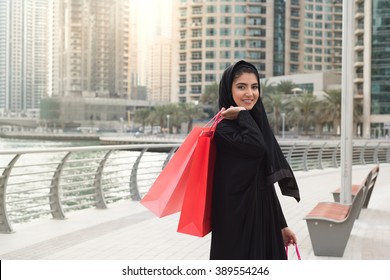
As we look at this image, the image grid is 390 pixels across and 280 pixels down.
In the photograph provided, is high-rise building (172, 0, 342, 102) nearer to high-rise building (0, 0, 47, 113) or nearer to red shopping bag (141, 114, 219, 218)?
high-rise building (0, 0, 47, 113)

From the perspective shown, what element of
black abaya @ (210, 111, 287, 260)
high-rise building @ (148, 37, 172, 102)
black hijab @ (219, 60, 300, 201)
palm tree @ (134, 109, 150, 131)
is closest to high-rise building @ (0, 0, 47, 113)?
high-rise building @ (148, 37, 172, 102)

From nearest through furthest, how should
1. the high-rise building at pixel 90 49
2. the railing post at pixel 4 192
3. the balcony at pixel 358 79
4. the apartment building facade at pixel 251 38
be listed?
the railing post at pixel 4 192 < the balcony at pixel 358 79 < the apartment building facade at pixel 251 38 < the high-rise building at pixel 90 49

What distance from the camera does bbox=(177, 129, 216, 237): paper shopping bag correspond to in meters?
2.64

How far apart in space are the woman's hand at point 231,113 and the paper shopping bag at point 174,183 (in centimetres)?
13

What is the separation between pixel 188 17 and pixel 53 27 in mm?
40073

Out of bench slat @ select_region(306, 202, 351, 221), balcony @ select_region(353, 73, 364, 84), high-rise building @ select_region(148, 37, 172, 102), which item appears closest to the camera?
bench slat @ select_region(306, 202, 351, 221)

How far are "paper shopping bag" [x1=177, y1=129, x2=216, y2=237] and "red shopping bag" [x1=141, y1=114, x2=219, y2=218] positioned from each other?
27 mm

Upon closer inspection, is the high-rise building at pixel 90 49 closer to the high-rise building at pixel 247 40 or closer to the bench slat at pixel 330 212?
the high-rise building at pixel 247 40

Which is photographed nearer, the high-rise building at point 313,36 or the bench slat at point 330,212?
the bench slat at point 330,212

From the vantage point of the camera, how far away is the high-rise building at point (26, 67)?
120819 mm

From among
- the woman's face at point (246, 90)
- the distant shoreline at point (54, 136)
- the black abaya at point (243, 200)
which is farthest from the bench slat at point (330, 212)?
the distant shoreline at point (54, 136)

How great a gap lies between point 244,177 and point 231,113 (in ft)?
0.95
